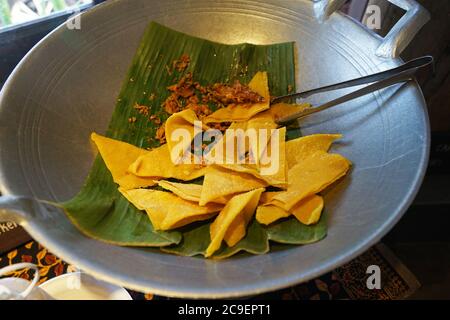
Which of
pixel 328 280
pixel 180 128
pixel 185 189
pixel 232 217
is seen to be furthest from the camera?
pixel 328 280

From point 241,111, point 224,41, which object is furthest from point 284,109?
point 224,41

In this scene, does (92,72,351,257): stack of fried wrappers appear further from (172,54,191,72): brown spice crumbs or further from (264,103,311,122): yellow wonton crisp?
(172,54,191,72): brown spice crumbs

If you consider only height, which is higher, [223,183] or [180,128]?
[180,128]

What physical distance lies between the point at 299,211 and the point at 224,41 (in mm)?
803

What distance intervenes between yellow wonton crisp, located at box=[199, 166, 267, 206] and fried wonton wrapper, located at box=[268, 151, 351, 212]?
0.08m

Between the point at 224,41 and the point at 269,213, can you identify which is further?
the point at 224,41

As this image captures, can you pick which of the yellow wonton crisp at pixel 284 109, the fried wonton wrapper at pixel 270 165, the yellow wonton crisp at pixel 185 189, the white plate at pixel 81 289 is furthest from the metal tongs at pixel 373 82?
the white plate at pixel 81 289

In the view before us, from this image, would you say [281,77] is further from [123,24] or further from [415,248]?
[415,248]

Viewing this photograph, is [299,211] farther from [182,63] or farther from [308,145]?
[182,63]

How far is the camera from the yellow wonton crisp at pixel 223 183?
3.39ft

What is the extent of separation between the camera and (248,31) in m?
1.50

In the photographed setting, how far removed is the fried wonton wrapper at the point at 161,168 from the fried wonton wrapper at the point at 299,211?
9.6 inches

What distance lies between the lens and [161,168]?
1.16m

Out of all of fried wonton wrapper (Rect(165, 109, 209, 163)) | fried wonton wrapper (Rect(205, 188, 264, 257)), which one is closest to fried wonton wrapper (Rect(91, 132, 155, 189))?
fried wonton wrapper (Rect(165, 109, 209, 163))
